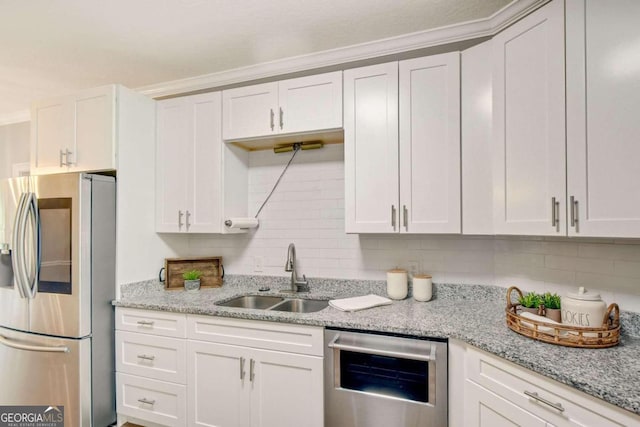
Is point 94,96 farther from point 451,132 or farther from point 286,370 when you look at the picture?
point 451,132

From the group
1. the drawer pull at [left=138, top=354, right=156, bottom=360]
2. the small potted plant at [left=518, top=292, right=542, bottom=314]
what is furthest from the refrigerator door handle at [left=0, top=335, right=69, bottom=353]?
the small potted plant at [left=518, top=292, right=542, bottom=314]

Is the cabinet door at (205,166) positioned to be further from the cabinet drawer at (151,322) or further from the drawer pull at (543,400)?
the drawer pull at (543,400)

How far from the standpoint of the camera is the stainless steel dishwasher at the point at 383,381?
5.00ft

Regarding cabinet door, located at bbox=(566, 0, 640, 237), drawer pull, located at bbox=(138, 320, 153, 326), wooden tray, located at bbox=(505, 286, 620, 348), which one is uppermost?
cabinet door, located at bbox=(566, 0, 640, 237)

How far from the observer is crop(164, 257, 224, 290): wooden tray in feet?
8.21

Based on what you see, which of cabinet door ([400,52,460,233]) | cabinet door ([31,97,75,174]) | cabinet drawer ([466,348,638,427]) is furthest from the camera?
cabinet door ([31,97,75,174])

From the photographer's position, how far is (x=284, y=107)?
2217mm

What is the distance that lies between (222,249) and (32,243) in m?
1.22

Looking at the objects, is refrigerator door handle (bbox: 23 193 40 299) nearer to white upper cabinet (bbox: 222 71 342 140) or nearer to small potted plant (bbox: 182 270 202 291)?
small potted plant (bbox: 182 270 202 291)

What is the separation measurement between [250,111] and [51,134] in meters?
1.48

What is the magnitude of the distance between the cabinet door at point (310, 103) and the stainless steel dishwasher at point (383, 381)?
1.27 m

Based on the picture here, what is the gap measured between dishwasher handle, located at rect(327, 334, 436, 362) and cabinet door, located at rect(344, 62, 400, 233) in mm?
687

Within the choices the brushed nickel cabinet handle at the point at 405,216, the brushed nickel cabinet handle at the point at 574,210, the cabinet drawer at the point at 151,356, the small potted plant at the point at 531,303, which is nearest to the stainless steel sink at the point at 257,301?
the cabinet drawer at the point at 151,356

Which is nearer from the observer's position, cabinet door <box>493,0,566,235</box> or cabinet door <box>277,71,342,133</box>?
cabinet door <box>493,0,566,235</box>
